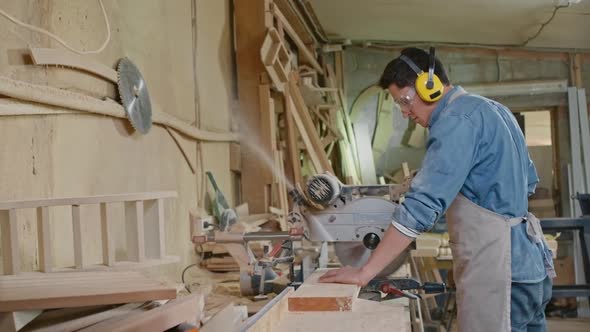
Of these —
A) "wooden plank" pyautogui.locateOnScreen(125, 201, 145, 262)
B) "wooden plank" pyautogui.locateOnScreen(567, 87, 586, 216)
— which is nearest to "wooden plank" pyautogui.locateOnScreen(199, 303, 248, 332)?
"wooden plank" pyautogui.locateOnScreen(125, 201, 145, 262)

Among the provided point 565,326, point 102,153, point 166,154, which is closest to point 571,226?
point 565,326

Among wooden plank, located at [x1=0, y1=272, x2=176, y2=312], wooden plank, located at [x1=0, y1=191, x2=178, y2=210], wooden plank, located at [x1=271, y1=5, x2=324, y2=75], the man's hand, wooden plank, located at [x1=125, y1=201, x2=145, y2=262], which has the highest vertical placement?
wooden plank, located at [x1=271, y1=5, x2=324, y2=75]

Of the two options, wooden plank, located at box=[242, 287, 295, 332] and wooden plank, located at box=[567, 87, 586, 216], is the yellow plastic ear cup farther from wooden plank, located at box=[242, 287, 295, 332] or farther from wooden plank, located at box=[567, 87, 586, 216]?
wooden plank, located at box=[567, 87, 586, 216]

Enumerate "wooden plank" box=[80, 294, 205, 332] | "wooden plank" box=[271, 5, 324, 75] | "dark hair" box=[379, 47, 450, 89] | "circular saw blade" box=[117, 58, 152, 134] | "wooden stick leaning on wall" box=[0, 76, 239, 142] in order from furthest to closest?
"wooden plank" box=[271, 5, 324, 75] → "circular saw blade" box=[117, 58, 152, 134] → "dark hair" box=[379, 47, 450, 89] → "wooden stick leaning on wall" box=[0, 76, 239, 142] → "wooden plank" box=[80, 294, 205, 332]

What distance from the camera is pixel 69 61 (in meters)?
2.26

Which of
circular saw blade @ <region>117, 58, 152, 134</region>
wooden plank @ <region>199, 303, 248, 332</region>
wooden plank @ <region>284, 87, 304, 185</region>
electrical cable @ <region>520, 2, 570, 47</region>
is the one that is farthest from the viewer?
electrical cable @ <region>520, 2, 570, 47</region>

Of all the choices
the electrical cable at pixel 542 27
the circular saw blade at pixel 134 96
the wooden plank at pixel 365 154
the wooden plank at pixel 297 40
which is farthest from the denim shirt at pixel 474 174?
the wooden plank at pixel 365 154

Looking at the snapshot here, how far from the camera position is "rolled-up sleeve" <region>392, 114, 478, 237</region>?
1.81 metres

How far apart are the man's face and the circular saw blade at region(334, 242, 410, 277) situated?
2.17 feet

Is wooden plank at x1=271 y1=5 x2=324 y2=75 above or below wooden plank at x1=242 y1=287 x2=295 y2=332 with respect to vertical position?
above

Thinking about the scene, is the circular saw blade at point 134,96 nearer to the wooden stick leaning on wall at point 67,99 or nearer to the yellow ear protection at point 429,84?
the wooden stick leaning on wall at point 67,99

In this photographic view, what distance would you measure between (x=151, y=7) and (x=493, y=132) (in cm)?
209

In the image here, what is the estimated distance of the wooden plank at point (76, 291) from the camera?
133cm

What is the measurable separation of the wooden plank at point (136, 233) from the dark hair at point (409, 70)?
3.09 feet
